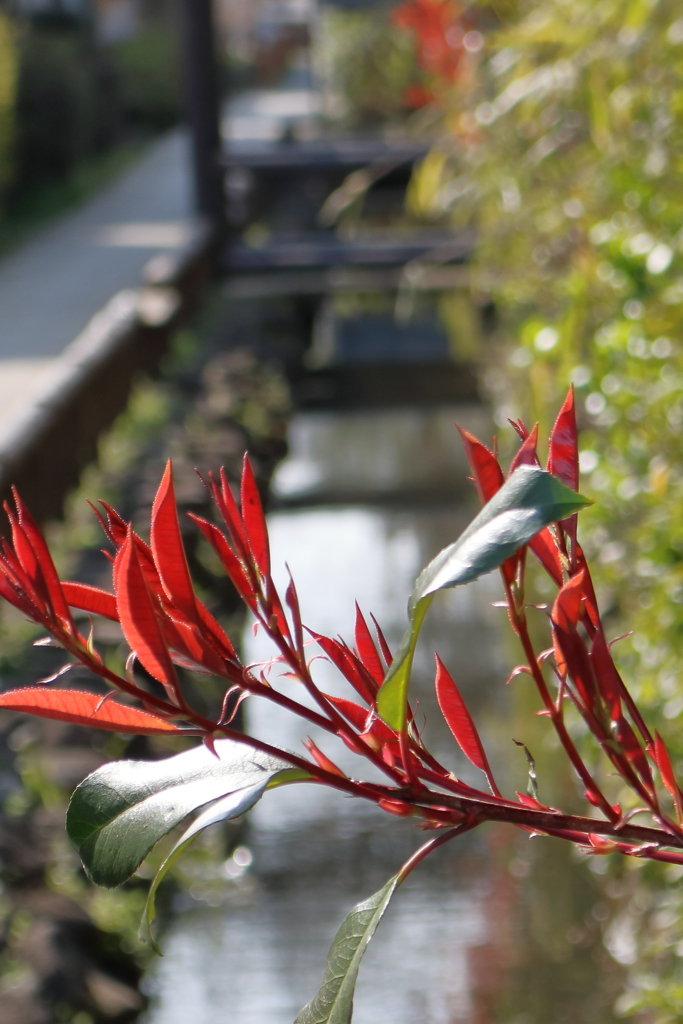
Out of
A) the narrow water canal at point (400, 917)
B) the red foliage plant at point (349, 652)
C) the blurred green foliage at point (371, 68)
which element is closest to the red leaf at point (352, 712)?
the red foliage plant at point (349, 652)

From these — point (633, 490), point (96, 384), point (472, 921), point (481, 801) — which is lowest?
point (472, 921)

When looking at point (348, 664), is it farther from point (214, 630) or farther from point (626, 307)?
point (626, 307)

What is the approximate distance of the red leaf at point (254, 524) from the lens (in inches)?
25.8

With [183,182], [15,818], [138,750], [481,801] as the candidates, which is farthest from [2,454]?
[183,182]

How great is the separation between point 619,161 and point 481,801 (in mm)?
2143

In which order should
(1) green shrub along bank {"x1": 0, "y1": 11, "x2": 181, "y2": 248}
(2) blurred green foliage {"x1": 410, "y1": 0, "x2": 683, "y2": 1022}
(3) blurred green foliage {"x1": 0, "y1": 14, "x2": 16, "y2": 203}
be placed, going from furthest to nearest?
1. (1) green shrub along bank {"x1": 0, "y1": 11, "x2": 181, "y2": 248}
2. (3) blurred green foliage {"x1": 0, "y1": 14, "x2": 16, "y2": 203}
3. (2) blurred green foliage {"x1": 410, "y1": 0, "x2": 683, "y2": 1022}

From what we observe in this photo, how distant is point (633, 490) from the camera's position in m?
2.05

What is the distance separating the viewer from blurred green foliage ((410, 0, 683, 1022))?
1831mm

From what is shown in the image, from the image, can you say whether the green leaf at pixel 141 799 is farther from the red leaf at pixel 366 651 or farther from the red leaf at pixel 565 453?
the red leaf at pixel 565 453

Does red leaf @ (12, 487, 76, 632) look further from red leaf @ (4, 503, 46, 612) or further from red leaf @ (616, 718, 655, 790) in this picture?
red leaf @ (616, 718, 655, 790)

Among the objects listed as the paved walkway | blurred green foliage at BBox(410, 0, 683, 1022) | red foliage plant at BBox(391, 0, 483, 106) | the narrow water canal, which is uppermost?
red foliage plant at BBox(391, 0, 483, 106)

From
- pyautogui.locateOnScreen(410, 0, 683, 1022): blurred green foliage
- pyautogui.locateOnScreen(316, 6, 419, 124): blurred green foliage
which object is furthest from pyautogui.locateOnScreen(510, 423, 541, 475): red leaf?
pyautogui.locateOnScreen(316, 6, 419, 124): blurred green foliage

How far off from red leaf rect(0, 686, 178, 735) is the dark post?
6862 millimetres

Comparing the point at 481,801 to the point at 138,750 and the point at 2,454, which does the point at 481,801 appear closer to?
the point at 138,750
